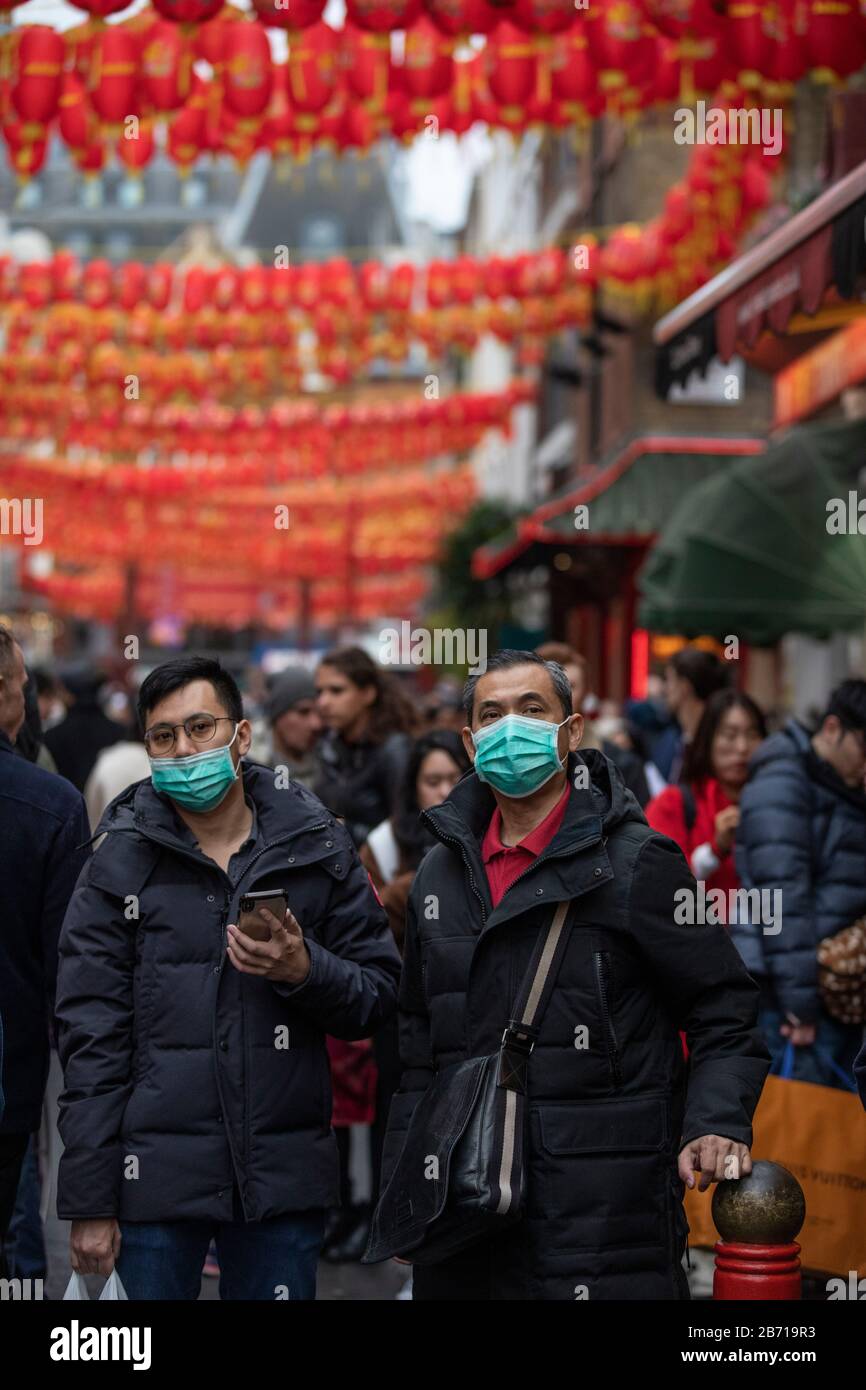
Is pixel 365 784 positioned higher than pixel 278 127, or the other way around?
pixel 278 127

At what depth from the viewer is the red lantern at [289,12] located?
361 inches

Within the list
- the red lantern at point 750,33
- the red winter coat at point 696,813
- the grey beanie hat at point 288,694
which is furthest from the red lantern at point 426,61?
the red winter coat at point 696,813

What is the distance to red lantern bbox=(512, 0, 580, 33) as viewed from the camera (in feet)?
29.9

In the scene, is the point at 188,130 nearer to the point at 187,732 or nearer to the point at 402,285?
the point at 402,285

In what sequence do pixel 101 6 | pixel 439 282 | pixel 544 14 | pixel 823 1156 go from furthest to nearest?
1. pixel 439 282
2. pixel 544 14
3. pixel 101 6
4. pixel 823 1156

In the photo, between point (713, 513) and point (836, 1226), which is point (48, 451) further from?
point (836, 1226)

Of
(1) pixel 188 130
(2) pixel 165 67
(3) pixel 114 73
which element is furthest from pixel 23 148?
(1) pixel 188 130

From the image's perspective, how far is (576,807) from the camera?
4148mm

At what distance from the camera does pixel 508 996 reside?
3.98m

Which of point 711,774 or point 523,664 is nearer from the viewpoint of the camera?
point 523,664

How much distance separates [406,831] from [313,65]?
5.76 m

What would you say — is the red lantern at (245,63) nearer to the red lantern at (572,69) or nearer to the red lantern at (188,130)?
the red lantern at (188,130)
